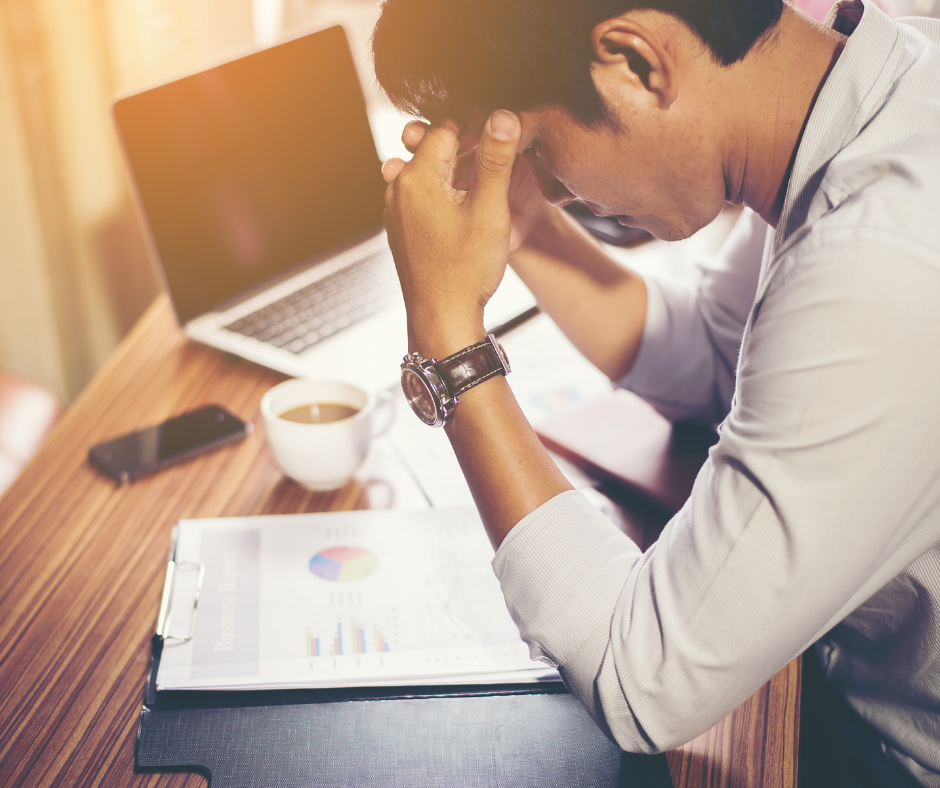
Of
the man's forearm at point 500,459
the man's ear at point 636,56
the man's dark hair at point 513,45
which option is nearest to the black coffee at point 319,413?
the man's forearm at point 500,459

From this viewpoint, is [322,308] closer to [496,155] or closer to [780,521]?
[496,155]

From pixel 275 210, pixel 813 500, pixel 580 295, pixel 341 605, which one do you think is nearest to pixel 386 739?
pixel 341 605

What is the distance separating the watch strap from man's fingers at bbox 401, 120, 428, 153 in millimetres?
213

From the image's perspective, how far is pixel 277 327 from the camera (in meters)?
1.07

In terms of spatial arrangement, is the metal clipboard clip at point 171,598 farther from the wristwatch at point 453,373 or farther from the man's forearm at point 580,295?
the man's forearm at point 580,295

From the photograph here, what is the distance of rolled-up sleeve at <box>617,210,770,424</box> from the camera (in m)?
0.93

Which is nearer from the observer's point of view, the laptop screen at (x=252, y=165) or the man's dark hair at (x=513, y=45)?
the man's dark hair at (x=513, y=45)

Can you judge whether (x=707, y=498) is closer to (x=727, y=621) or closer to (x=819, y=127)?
(x=727, y=621)

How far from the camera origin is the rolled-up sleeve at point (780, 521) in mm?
480

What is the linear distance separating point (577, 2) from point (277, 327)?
649 millimetres

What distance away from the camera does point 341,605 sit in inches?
26.6

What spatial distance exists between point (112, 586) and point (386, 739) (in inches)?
11.7

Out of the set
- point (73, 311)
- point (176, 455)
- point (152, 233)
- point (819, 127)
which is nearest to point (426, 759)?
point (176, 455)

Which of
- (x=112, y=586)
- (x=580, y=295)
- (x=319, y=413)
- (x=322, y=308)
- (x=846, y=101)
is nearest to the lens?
(x=846, y=101)
